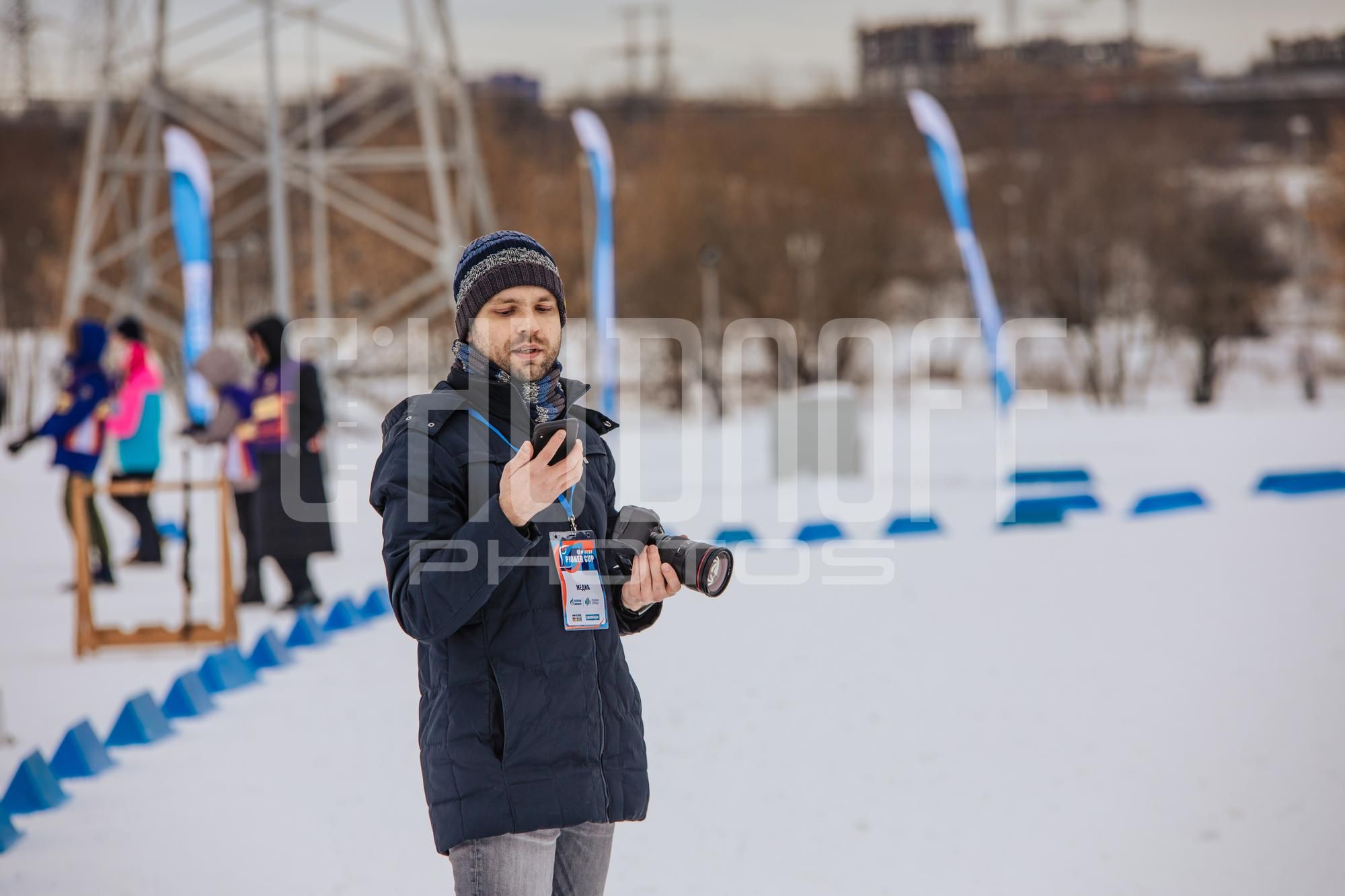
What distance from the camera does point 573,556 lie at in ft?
8.79

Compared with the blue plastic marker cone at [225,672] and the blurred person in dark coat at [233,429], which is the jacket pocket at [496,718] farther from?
the blurred person in dark coat at [233,429]

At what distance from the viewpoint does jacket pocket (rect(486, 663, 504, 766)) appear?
2.60 metres

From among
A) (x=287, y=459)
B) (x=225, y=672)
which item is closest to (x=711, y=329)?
(x=287, y=459)

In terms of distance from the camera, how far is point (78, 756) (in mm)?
6145

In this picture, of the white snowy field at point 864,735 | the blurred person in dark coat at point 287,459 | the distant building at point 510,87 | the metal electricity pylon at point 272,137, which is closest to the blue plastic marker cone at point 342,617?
the white snowy field at point 864,735

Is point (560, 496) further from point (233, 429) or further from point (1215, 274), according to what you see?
point (1215, 274)

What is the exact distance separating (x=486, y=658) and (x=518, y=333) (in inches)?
22.0

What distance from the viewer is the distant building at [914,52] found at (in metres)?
77.5

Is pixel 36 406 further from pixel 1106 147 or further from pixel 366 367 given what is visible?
pixel 1106 147

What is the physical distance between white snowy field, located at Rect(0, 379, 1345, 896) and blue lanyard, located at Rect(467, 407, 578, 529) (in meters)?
2.37

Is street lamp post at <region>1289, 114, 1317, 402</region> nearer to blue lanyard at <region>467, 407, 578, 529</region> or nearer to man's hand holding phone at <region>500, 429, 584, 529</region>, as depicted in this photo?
blue lanyard at <region>467, 407, 578, 529</region>

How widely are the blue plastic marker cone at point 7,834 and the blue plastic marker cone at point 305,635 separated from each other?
3354 mm

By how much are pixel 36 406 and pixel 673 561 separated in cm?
4496

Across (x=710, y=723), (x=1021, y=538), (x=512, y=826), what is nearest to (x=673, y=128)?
(x=1021, y=538)
